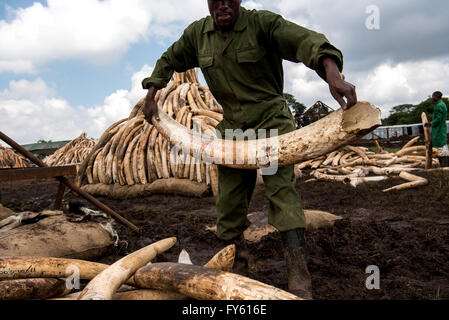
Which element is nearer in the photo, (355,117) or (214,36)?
(355,117)

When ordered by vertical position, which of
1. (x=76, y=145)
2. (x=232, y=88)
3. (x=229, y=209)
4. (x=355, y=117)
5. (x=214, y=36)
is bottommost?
(x=229, y=209)

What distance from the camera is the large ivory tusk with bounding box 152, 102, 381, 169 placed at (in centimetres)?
162

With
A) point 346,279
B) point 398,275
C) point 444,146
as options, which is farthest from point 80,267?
point 444,146

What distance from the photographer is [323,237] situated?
3.15 m

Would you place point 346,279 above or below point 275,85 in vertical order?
below

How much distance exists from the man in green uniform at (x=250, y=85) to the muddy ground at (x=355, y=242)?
0.44 m

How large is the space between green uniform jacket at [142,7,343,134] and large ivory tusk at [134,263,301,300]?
3.16 ft

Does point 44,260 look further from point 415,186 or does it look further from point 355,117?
point 415,186

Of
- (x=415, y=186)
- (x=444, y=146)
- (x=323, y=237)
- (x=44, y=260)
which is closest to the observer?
(x=44, y=260)

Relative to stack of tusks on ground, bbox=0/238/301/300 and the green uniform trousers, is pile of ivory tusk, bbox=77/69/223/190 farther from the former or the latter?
stack of tusks on ground, bbox=0/238/301/300

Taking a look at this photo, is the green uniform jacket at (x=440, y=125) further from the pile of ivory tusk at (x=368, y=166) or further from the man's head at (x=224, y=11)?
the man's head at (x=224, y=11)

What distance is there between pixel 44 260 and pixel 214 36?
1495mm

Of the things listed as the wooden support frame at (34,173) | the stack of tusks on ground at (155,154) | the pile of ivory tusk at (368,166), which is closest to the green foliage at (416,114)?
the pile of ivory tusk at (368,166)

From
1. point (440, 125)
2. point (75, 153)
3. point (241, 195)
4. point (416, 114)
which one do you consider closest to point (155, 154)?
point (241, 195)
